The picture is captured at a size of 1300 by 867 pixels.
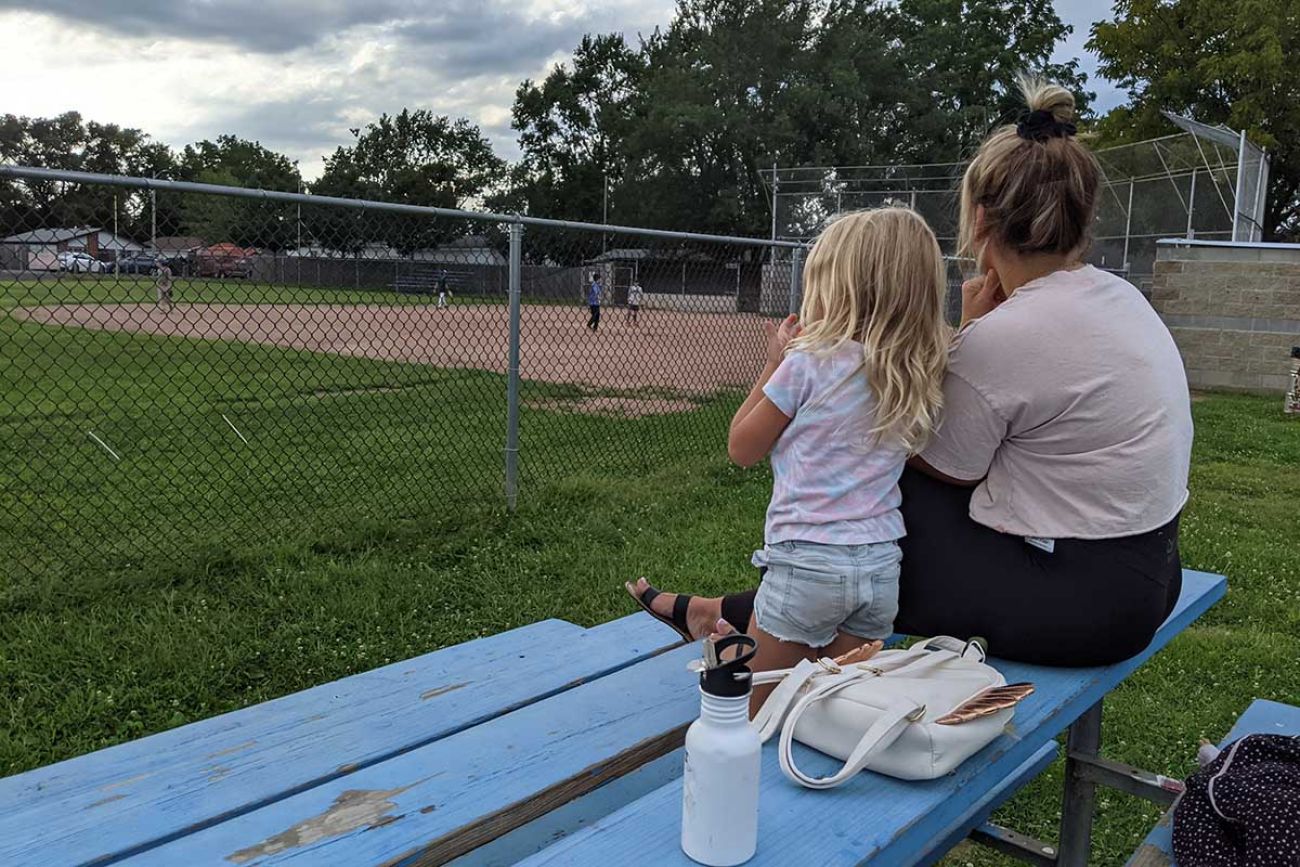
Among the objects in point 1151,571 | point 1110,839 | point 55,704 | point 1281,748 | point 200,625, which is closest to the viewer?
point 1281,748

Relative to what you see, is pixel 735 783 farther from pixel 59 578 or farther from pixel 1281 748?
pixel 59 578

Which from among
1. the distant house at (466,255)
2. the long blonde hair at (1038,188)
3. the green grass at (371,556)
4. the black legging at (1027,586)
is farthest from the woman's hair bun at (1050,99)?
the distant house at (466,255)

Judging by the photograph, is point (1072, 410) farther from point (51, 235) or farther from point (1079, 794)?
point (51, 235)

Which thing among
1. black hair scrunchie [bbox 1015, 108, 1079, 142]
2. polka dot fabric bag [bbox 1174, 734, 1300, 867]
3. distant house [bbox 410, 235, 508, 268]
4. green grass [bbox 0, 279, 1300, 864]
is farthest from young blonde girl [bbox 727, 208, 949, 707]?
distant house [bbox 410, 235, 508, 268]

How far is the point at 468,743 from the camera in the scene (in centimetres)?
179

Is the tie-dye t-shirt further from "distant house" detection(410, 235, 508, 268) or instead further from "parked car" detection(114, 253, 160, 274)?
"distant house" detection(410, 235, 508, 268)

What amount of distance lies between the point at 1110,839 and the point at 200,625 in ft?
10.2

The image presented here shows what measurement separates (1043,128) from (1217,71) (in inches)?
1003

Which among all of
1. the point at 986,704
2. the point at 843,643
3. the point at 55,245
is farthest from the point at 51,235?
the point at 986,704

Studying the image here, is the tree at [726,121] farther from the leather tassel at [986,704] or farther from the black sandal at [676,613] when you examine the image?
the leather tassel at [986,704]

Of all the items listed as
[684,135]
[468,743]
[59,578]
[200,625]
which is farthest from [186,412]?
[684,135]

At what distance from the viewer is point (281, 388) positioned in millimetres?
9703

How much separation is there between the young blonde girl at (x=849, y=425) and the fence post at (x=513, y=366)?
298 centimetres

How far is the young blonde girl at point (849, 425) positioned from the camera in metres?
1.95
